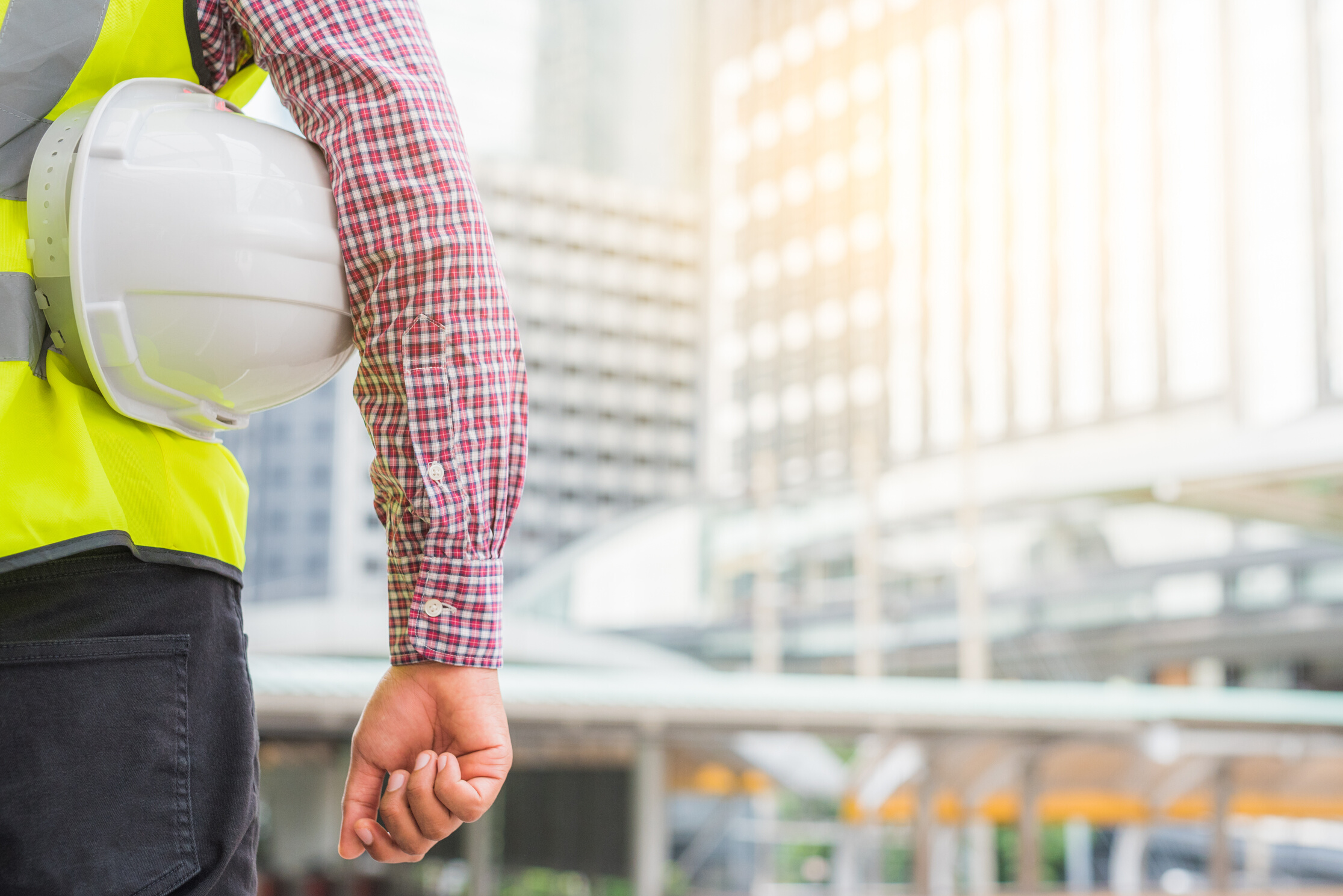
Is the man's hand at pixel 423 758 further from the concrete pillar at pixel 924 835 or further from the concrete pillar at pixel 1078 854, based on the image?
the concrete pillar at pixel 1078 854

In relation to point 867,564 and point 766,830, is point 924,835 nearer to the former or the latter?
point 867,564

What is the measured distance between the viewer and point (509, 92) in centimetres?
2930

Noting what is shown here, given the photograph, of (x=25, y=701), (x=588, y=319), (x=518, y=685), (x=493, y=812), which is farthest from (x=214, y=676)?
(x=588, y=319)

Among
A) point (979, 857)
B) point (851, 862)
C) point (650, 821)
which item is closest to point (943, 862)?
point (851, 862)

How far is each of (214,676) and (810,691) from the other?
916cm

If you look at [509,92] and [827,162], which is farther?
[827,162]

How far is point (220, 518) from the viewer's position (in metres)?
0.66

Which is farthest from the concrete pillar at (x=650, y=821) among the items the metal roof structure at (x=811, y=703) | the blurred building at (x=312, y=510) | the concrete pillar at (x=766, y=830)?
the blurred building at (x=312, y=510)

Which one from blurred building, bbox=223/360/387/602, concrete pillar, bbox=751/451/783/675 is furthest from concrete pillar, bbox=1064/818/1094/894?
blurred building, bbox=223/360/387/602

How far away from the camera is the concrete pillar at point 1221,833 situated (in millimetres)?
11258

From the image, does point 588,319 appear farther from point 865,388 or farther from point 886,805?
point 886,805

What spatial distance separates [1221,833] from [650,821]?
527 cm

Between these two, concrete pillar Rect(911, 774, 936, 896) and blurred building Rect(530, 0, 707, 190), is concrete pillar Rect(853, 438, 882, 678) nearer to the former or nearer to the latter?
concrete pillar Rect(911, 774, 936, 896)

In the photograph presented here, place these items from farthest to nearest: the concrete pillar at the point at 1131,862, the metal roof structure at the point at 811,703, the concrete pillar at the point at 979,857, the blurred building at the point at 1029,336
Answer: the blurred building at the point at 1029,336, the concrete pillar at the point at 979,857, the concrete pillar at the point at 1131,862, the metal roof structure at the point at 811,703
